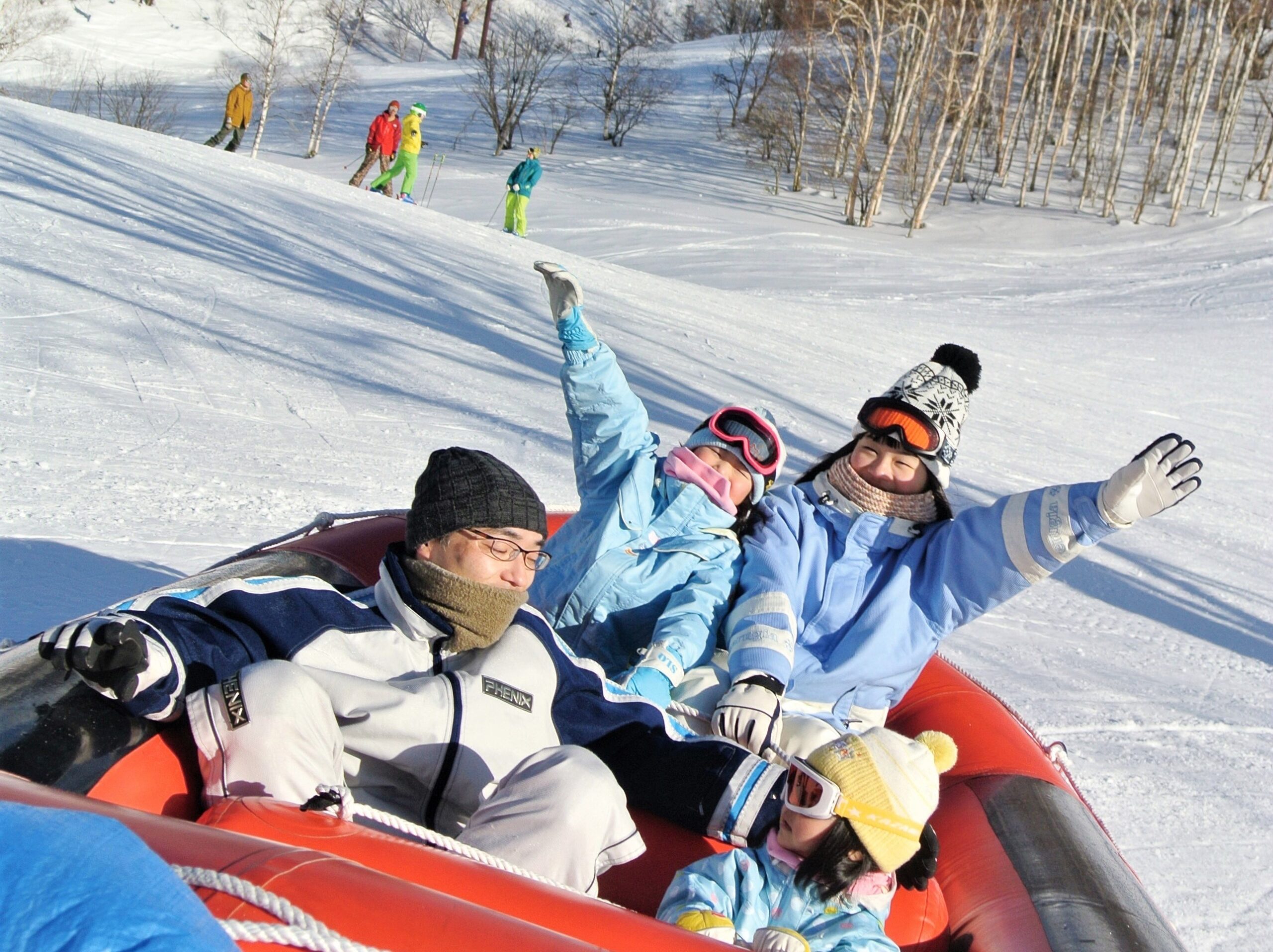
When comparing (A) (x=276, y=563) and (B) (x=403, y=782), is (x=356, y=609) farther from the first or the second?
(A) (x=276, y=563)

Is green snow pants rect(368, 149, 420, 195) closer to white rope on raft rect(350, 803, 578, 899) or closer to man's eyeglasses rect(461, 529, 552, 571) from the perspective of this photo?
man's eyeglasses rect(461, 529, 552, 571)

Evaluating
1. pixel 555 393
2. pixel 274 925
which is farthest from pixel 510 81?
pixel 274 925

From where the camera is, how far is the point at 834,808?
187 centimetres

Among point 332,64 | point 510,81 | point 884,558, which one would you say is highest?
point 510,81

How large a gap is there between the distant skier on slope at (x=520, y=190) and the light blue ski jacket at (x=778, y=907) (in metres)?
12.1

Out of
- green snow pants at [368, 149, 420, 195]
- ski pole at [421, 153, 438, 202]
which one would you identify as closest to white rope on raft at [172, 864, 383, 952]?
green snow pants at [368, 149, 420, 195]

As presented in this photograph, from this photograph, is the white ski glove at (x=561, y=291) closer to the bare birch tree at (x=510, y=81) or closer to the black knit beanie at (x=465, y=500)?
the black knit beanie at (x=465, y=500)

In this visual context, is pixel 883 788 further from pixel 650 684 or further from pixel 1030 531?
pixel 1030 531

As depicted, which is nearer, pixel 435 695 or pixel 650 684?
pixel 435 695

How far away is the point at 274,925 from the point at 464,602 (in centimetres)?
100

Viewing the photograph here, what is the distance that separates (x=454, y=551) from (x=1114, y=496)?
1428 millimetres

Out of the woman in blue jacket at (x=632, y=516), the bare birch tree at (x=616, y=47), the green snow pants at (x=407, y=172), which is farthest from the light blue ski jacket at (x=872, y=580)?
the bare birch tree at (x=616, y=47)

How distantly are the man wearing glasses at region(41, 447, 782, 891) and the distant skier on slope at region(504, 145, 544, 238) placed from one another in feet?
38.5

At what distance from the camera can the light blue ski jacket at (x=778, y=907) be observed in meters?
1.88
